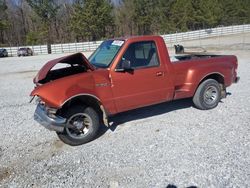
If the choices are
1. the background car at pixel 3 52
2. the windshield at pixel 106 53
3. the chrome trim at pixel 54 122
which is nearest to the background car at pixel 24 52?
the background car at pixel 3 52

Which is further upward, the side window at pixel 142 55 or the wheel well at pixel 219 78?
the side window at pixel 142 55

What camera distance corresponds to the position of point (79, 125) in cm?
495

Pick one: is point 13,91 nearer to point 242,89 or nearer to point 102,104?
point 102,104

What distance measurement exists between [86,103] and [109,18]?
164 ft

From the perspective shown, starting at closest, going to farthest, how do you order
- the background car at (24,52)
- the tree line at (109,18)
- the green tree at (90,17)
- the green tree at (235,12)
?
the background car at (24,52), the green tree at (90,17), the tree line at (109,18), the green tree at (235,12)

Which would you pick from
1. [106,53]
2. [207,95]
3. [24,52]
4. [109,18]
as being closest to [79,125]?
[106,53]

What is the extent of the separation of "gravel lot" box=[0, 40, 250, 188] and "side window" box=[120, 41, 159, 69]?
1.34 m

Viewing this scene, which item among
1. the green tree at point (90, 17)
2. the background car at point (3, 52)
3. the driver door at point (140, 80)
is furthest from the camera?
the green tree at point (90, 17)

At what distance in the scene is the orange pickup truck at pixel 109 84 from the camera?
4645 millimetres

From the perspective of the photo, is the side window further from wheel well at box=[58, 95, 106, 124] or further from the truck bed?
wheel well at box=[58, 95, 106, 124]

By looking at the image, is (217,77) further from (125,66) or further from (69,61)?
(69,61)

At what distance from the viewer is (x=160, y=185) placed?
358 centimetres

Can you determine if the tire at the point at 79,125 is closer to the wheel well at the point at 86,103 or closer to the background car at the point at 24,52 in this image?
the wheel well at the point at 86,103

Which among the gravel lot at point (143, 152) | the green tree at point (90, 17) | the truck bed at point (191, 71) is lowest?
the gravel lot at point (143, 152)
